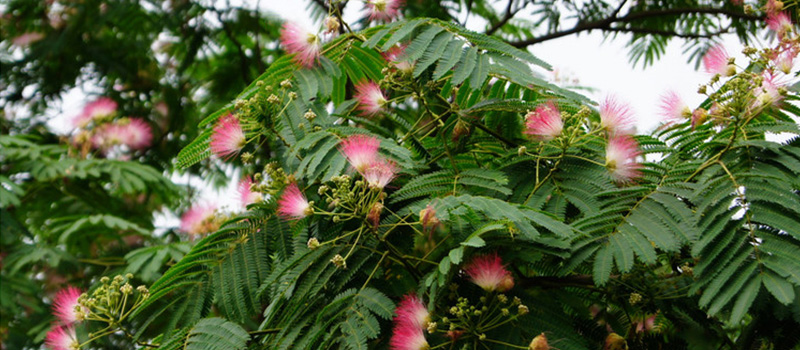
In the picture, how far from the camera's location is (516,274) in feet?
8.20

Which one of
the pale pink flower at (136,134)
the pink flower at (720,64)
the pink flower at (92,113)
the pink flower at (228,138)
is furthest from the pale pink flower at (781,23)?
the pink flower at (92,113)

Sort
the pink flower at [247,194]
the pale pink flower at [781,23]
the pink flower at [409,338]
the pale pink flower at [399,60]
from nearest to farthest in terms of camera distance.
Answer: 1. the pink flower at [409,338]
2. the pale pink flower at [399,60]
3. the pale pink flower at [781,23]
4. the pink flower at [247,194]

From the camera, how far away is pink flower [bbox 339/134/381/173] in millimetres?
2479

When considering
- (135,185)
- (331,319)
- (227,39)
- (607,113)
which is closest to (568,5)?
(227,39)

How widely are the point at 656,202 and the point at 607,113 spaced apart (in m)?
0.34

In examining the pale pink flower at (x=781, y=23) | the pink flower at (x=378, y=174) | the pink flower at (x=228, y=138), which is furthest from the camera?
the pale pink flower at (x=781, y=23)

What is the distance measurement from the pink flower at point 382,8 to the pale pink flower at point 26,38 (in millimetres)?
5416

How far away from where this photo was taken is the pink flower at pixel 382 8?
3117 mm

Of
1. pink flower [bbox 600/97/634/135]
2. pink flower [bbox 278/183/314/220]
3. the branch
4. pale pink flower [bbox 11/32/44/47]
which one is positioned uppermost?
pale pink flower [bbox 11/32/44/47]

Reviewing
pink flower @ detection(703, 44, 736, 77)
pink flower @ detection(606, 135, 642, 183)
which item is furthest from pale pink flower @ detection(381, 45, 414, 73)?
pink flower @ detection(703, 44, 736, 77)

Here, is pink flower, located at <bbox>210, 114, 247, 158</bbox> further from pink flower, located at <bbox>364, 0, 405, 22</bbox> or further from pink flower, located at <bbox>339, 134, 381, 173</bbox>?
pink flower, located at <bbox>364, 0, 405, 22</bbox>

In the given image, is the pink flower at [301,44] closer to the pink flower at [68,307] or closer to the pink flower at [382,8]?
the pink flower at [382,8]

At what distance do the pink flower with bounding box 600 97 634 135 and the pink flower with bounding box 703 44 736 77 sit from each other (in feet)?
1.22

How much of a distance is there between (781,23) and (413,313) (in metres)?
1.71
